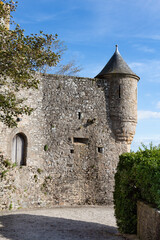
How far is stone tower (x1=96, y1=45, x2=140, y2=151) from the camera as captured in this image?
51.3 ft

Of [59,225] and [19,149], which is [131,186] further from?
[19,149]

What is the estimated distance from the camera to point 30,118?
14180 millimetres

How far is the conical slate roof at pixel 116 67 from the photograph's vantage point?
52.3 ft

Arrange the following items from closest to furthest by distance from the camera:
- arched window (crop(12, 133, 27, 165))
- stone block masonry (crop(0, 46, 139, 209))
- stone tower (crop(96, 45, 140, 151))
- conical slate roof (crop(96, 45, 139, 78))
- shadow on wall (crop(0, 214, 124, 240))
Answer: shadow on wall (crop(0, 214, 124, 240)), stone block masonry (crop(0, 46, 139, 209)), arched window (crop(12, 133, 27, 165)), stone tower (crop(96, 45, 140, 151)), conical slate roof (crop(96, 45, 139, 78))

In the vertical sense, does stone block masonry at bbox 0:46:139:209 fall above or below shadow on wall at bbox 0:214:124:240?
above

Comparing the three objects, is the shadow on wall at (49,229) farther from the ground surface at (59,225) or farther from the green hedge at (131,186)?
the green hedge at (131,186)

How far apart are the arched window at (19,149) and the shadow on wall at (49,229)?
2961mm

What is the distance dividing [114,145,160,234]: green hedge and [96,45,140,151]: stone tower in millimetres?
6313

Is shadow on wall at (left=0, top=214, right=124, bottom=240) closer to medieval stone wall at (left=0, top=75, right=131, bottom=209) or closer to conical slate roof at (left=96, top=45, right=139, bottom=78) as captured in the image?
medieval stone wall at (left=0, top=75, right=131, bottom=209)

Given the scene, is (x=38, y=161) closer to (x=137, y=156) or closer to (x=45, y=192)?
(x=45, y=192)

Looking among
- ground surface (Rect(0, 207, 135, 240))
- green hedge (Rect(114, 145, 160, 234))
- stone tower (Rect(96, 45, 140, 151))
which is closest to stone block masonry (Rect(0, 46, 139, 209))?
stone tower (Rect(96, 45, 140, 151))

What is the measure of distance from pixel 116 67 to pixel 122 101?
1.98 meters

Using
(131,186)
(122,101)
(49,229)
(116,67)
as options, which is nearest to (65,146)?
(122,101)

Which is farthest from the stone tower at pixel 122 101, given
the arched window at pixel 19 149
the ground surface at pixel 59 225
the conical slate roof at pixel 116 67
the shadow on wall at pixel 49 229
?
the shadow on wall at pixel 49 229
